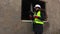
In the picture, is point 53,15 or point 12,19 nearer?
point 12,19

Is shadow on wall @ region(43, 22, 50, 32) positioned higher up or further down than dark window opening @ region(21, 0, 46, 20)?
further down

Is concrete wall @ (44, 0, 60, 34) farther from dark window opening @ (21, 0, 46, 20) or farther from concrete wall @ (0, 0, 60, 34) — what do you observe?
concrete wall @ (0, 0, 60, 34)

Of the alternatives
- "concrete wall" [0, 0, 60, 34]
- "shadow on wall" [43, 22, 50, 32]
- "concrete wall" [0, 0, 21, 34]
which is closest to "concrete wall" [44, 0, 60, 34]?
"shadow on wall" [43, 22, 50, 32]

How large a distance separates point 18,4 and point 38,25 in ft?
5.26

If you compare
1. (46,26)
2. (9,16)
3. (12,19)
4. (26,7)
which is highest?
(26,7)

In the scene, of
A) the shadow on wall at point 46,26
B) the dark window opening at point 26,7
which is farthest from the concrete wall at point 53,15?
the dark window opening at point 26,7

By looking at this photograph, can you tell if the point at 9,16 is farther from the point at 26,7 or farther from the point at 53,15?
the point at 53,15

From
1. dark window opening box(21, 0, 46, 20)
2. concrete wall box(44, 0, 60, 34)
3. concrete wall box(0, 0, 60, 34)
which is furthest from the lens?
concrete wall box(44, 0, 60, 34)

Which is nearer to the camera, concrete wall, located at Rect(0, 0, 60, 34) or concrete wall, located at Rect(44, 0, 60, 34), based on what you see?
concrete wall, located at Rect(0, 0, 60, 34)

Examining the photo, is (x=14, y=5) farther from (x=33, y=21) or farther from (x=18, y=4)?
(x=33, y=21)

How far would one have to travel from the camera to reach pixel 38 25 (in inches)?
463

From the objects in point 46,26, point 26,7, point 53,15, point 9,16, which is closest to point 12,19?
point 9,16

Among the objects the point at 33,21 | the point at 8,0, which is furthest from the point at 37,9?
the point at 8,0

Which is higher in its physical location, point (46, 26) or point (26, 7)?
point (26, 7)
